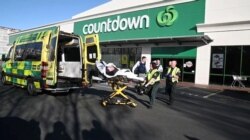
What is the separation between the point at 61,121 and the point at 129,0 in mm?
22842

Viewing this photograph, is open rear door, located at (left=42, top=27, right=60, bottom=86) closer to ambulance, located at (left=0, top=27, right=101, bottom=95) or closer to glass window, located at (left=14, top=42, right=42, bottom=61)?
ambulance, located at (left=0, top=27, right=101, bottom=95)

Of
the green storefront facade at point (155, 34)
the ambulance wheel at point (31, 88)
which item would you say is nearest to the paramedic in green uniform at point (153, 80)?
the ambulance wheel at point (31, 88)

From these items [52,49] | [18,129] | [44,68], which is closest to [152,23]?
[52,49]

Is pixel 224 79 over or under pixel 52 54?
under

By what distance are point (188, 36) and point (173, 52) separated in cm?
274

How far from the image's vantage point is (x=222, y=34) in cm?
2011

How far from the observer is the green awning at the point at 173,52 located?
21.8m

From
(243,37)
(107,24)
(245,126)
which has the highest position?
(107,24)

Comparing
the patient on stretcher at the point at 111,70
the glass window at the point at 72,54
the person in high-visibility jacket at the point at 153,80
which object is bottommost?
the person in high-visibility jacket at the point at 153,80

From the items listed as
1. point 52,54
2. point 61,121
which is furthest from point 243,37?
point 61,121

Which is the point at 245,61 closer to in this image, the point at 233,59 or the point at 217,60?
the point at 233,59

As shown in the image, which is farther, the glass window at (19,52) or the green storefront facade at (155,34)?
the green storefront facade at (155,34)

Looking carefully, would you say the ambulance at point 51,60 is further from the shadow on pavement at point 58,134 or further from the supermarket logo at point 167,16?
the supermarket logo at point 167,16

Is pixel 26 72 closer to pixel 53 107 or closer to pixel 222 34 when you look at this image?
pixel 53 107
